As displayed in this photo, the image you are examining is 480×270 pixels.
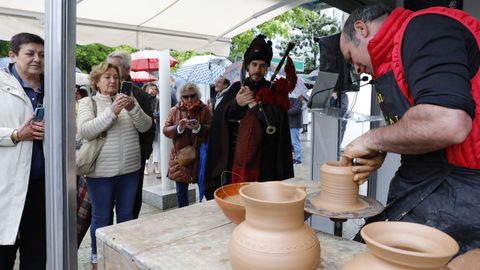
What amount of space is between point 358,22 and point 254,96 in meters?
1.48

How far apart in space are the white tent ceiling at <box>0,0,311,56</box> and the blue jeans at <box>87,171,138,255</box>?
5.79ft

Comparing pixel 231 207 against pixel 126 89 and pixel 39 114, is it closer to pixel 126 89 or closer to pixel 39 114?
pixel 39 114

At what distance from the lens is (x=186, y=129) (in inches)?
164

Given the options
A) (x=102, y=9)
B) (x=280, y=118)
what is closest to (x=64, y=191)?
(x=280, y=118)

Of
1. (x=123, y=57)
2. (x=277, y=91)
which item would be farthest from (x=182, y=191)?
(x=277, y=91)

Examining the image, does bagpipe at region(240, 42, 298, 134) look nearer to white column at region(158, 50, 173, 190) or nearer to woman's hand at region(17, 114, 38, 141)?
woman's hand at region(17, 114, 38, 141)

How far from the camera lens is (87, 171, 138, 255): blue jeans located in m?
3.05

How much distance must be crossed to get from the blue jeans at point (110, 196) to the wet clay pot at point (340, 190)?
2044 millimetres

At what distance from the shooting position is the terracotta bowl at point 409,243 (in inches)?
32.3

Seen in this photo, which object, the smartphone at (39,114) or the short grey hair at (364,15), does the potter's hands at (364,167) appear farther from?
the smartphone at (39,114)

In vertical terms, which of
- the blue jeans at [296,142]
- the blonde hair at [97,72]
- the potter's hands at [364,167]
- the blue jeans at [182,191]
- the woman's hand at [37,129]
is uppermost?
the blonde hair at [97,72]

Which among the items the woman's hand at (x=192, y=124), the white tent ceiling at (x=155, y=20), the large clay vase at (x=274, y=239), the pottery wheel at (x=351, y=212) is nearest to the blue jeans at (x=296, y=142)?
the white tent ceiling at (x=155, y=20)

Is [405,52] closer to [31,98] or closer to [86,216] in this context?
[31,98]

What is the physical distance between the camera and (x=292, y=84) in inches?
132
